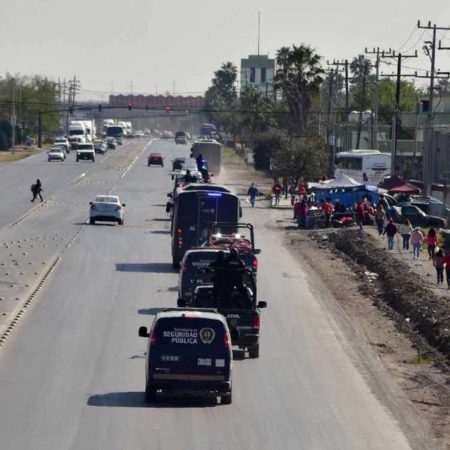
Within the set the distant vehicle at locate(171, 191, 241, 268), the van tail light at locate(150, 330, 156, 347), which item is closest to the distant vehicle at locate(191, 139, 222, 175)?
the distant vehicle at locate(171, 191, 241, 268)

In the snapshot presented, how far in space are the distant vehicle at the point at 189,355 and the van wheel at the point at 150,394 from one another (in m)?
0.03

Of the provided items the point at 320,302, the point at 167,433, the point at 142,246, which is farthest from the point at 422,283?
the point at 167,433

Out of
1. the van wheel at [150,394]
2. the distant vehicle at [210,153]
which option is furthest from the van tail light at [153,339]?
the distant vehicle at [210,153]

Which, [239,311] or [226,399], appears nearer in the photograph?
[226,399]

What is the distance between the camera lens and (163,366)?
21922 millimetres

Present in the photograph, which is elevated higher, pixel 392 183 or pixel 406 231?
pixel 392 183

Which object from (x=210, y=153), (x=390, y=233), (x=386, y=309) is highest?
(x=390, y=233)

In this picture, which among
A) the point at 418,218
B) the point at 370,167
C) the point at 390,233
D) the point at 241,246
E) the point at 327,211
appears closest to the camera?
the point at 241,246

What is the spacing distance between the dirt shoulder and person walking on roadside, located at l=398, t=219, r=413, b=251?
1036 mm

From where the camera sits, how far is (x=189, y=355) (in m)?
21.9

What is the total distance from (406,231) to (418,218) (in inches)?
300

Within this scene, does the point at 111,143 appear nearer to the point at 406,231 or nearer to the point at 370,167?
the point at 370,167

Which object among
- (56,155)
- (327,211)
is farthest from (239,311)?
(56,155)

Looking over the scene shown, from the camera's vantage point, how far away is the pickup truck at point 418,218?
6656 centimetres
